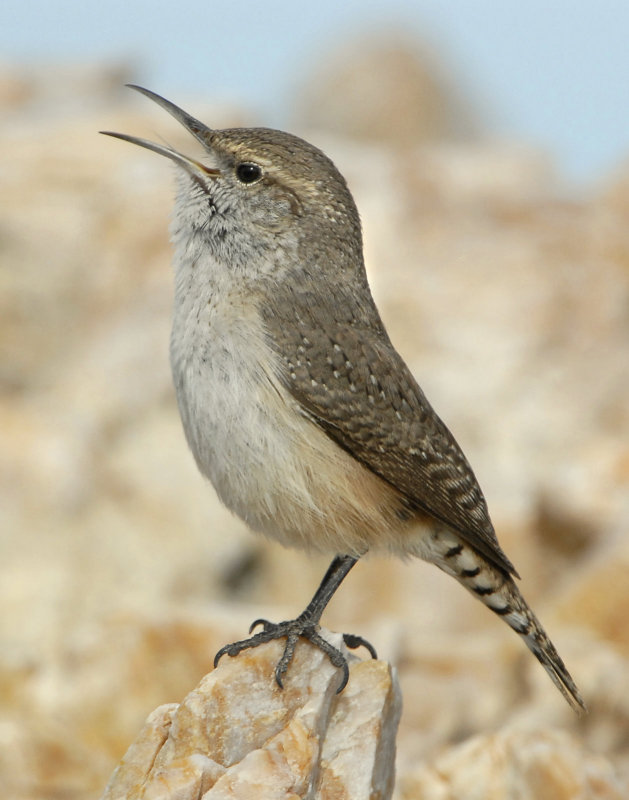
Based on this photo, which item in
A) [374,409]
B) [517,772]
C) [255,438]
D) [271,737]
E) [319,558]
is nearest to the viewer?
[271,737]

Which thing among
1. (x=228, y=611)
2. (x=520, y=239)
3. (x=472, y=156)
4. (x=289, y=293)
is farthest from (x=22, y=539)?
(x=472, y=156)

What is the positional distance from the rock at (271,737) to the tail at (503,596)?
84cm

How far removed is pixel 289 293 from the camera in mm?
5664

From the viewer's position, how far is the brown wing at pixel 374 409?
5.46m

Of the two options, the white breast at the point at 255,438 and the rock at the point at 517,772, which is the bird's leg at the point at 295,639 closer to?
the white breast at the point at 255,438

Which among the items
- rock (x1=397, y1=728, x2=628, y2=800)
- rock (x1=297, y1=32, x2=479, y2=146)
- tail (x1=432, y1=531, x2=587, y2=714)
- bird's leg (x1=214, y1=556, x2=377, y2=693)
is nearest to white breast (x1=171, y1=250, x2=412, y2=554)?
bird's leg (x1=214, y1=556, x2=377, y2=693)

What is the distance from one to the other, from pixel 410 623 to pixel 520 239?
5.65 meters

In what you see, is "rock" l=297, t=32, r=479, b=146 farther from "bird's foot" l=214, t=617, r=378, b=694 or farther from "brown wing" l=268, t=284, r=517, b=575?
"bird's foot" l=214, t=617, r=378, b=694

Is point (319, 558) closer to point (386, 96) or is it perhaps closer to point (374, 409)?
point (374, 409)

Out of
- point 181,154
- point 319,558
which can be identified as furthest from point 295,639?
point 181,154

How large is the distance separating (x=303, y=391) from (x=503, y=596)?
1551 millimetres

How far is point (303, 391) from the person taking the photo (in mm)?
5406

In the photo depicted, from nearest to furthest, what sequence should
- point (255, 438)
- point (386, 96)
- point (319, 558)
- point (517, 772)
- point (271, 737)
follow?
1. point (271, 737)
2. point (255, 438)
3. point (517, 772)
4. point (319, 558)
5. point (386, 96)

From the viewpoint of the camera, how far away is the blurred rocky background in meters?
6.80
